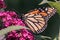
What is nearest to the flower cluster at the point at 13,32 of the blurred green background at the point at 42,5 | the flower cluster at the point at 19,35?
the flower cluster at the point at 19,35

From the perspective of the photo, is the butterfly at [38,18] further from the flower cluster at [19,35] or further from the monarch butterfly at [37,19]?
the flower cluster at [19,35]

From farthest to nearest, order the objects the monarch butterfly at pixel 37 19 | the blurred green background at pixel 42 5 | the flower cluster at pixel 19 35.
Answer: the blurred green background at pixel 42 5
the monarch butterfly at pixel 37 19
the flower cluster at pixel 19 35

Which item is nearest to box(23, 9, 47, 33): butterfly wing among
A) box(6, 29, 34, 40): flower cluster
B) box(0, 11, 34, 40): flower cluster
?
box(0, 11, 34, 40): flower cluster

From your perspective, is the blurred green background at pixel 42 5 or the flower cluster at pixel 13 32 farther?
the blurred green background at pixel 42 5

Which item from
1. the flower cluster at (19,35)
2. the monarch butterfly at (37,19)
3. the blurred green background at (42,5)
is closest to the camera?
the flower cluster at (19,35)

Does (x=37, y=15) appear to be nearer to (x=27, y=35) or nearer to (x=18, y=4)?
(x=18, y=4)

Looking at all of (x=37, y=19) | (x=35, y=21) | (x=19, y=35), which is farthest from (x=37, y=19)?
(x=19, y=35)

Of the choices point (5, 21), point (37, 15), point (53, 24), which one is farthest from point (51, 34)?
point (5, 21)

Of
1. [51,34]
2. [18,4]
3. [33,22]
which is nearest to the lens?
[33,22]
